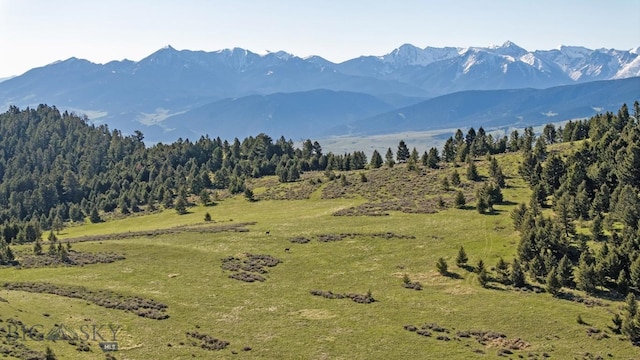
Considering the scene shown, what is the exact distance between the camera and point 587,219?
112m

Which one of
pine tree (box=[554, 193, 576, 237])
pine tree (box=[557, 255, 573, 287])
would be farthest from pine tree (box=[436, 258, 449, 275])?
pine tree (box=[554, 193, 576, 237])

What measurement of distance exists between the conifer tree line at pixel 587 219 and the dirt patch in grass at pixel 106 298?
57039 millimetres

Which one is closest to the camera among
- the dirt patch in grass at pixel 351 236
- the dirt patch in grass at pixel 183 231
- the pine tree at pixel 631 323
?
the pine tree at pixel 631 323

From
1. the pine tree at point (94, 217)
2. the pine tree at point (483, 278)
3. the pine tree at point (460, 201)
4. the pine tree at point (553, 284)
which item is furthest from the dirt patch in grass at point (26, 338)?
the pine tree at point (94, 217)

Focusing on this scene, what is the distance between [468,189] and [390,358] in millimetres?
92858

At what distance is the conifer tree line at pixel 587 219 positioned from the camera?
8350 cm

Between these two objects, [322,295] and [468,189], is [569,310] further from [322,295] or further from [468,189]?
[468,189]

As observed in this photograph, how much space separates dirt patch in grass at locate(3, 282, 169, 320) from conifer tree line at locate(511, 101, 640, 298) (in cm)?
5704

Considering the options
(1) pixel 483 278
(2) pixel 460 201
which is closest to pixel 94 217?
(2) pixel 460 201


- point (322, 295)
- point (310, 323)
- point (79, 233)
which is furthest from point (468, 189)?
point (79, 233)

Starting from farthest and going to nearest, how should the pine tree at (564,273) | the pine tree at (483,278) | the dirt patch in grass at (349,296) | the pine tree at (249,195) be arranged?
the pine tree at (249,195) < the pine tree at (483,278) < the pine tree at (564,273) < the dirt patch in grass at (349,296)

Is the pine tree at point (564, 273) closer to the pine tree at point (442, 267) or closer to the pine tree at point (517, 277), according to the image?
the pine tree at point (517, 277)

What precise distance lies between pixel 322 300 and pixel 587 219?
209ft

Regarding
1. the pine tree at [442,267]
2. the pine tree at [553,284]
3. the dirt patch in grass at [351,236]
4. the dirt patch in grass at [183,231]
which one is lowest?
the pine tree at [553,284]
